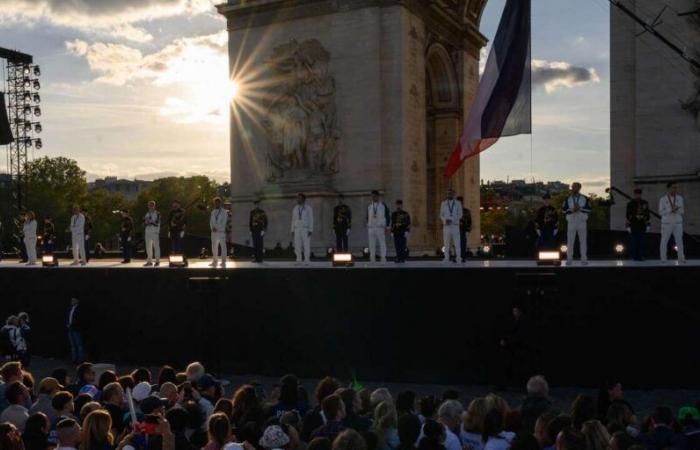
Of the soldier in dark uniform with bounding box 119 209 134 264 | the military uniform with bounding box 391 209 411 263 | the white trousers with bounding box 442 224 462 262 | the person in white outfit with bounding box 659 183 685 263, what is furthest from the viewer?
the soldier in dark uniform with bounding box 119 209 134 264

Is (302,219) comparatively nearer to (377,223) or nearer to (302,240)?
(302,240)

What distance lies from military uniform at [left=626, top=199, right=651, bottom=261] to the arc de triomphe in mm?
13797

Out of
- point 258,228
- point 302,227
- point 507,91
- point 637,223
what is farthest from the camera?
point 258,228

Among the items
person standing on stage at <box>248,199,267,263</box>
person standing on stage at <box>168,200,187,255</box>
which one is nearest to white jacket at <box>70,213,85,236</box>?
person standing on stage at <box>168,200,187,255</box>

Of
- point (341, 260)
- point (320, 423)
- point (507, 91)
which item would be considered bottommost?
point (320, 423)

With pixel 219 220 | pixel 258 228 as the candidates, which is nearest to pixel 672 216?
pixel 258 228

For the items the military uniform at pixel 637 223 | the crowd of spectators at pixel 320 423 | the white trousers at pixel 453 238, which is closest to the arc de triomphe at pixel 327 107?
the white trousers at pixel 453 238

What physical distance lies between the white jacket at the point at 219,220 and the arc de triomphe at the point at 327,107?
10.1 m

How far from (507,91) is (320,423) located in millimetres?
10729

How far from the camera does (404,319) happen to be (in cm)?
1770

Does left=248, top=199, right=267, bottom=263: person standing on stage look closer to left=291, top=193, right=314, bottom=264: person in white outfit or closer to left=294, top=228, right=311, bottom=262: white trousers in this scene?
left=291, top=193, right=314, bottom=264: person in white outfit

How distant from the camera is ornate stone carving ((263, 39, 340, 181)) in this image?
111 feet

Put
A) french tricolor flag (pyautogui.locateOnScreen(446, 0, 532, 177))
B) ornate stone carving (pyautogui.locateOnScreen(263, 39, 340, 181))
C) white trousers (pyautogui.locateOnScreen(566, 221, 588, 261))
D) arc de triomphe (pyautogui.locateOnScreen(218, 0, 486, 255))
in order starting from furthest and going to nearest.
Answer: ornate stone carving (pyautogui.locateOnScreen(263, 39, 340, 181)) → arc de triomphe (pyautogui.locateOnScreen(218, 0, 486, 255)) → white trousers (pyautogui.locateOnScreen(566, 221, 588, 261)) → french tricolor flag (pyautogui.locateOnScreen(446, 0, 532, 177))

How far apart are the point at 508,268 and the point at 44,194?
79.3 metres
